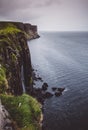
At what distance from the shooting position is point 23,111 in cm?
1953

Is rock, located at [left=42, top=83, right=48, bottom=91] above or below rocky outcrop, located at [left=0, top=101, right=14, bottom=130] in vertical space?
below

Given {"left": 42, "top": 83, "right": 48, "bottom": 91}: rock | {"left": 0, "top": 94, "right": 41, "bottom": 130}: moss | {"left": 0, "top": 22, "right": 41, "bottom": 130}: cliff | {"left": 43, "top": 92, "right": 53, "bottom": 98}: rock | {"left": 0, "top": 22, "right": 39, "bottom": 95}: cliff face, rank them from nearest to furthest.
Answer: {"left": 0, "top": 94, "right": 41, "bottom": 130}: moss < {"left": 0, "top": 22, "right": 41, "bottom": 130}: cliff < {"left": 0, "top": 22, "right": 39, "bottom": 95}: cliff face < {"left": 43, "top": 92, "right": 53, "bottom": 98}: rock < {"left": 42, "top": 83, "right": 48, "bottom": 91}: rock

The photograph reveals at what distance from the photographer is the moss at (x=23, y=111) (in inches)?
731

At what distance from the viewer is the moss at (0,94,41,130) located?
18.6 m

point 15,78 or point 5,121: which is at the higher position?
point 5,121

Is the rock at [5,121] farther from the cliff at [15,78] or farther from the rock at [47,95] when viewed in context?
the rock at [47,95]

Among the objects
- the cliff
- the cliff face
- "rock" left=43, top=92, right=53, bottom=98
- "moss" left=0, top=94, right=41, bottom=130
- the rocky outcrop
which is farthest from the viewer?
"rock" left=43, top=92, right=53, bottom=98

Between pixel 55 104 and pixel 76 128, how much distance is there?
1224 cm

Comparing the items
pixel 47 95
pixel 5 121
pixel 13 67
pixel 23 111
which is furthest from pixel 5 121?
pixel 47 95

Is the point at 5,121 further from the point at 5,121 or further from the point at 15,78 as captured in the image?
the point at 15,78

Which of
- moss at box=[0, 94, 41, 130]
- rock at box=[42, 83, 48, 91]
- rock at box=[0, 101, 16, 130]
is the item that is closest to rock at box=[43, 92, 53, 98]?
rock at box=[42, 83, 48, 91]

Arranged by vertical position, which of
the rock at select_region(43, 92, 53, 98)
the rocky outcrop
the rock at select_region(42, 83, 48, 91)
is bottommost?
the rock at select_region(43, 92, 53, 98)

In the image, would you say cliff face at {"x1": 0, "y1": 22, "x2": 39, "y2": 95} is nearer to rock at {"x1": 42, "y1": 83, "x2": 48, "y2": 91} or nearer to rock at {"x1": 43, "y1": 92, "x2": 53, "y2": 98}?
rock at {"x1": 43, "y1": 92, "x2": 53, "y2": 98}

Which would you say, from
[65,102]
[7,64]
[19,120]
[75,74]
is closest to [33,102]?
[19,120]
